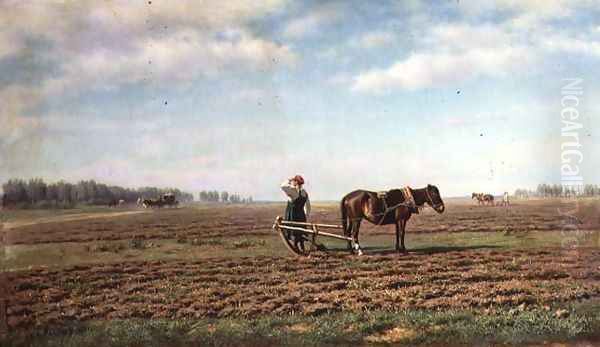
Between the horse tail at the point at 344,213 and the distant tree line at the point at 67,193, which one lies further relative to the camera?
the horse tail at the point at 344,213

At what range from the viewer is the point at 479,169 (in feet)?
26.5

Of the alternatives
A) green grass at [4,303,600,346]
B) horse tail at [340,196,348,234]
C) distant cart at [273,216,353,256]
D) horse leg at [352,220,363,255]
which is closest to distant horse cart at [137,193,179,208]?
distant cart at [273,216,353,256]

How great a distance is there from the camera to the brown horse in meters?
7.80

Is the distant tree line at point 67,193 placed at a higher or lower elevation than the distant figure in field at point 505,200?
higher

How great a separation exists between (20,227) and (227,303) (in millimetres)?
2486

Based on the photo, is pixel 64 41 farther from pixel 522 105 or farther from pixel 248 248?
pixel 522 105

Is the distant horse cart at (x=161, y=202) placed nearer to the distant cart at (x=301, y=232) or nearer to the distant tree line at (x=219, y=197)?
the distant tree line at (x=219, y=197)

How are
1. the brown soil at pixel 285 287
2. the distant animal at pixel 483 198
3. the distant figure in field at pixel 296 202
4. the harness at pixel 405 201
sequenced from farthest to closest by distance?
the distant animal at pixel 483 198 < the harness at pixel 405 201 < the distant figure in field at pixel 296 202 < the brown soil at pixel 285 287

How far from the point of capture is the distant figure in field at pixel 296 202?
7727 millimetres

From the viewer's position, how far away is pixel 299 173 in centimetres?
781

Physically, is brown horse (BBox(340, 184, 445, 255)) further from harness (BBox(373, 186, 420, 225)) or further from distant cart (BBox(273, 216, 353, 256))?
distant cart (BBox(273, 216, 353, 256))

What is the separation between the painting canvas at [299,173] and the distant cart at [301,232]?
0.06 feet

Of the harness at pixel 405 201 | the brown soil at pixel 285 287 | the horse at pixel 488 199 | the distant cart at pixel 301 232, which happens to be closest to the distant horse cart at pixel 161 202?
the brown soil at pixel 285 287

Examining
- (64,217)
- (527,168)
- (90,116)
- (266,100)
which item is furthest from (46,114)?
(527,168)
